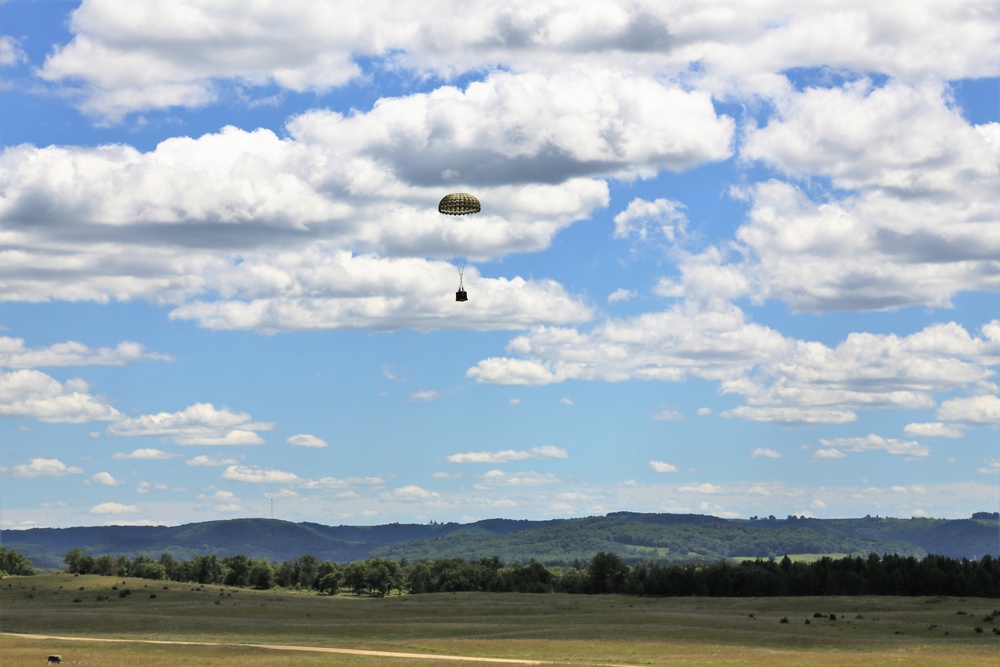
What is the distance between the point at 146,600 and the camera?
156750 millimetres

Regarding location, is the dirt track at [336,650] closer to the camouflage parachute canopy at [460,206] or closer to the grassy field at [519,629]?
the grassy field at [519,629]

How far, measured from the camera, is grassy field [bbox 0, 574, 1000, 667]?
84500mm

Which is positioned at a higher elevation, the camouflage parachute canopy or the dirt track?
the camouflage parachute canopy

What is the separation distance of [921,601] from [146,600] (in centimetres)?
9539

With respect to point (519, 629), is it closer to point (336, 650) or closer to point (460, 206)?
point (336, 650)

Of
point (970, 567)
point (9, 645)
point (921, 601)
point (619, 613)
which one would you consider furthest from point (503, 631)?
point (970, 567)

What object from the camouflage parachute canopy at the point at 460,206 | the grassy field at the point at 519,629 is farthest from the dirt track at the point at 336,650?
the camouflage parachute canopy at the point at 460,206

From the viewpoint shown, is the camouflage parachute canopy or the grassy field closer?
the grassy field

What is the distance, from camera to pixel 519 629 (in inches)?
4348

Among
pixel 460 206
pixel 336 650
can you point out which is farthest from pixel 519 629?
pixel 460 206

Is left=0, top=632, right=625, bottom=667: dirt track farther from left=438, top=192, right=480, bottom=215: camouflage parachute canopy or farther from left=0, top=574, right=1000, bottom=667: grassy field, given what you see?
left=438, top=192, right=480, bottom=215: camouflage parachute canopy

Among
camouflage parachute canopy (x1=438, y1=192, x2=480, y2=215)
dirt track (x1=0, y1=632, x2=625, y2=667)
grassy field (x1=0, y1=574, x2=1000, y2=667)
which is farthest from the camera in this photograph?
camouflage parachute canopy (x1=438, y1=192, x2=480, y2=215)

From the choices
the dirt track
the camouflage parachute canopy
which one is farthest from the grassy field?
the camouflage parachute canopy

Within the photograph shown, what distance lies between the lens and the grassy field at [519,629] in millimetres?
84500
